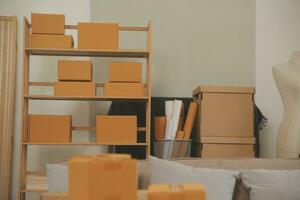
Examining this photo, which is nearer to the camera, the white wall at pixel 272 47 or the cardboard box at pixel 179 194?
the cardboard box at pixel 179 194

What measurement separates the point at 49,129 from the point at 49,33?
68cm

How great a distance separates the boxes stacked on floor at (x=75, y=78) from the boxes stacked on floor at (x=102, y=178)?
2.25 m

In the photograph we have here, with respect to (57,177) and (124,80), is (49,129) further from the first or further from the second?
(57,177)

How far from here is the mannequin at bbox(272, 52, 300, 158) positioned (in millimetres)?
2486

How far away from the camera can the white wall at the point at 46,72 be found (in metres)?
3.30

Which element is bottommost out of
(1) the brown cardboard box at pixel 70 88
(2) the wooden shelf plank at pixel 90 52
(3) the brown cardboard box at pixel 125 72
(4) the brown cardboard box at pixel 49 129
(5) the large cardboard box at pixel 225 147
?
(5) the large cardboard box at pixel 225 147

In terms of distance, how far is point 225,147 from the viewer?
2895 mm

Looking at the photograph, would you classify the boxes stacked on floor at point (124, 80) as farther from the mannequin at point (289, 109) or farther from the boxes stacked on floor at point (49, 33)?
the mannequin at point (289, 109)

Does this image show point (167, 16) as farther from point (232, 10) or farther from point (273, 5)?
point (273, 5)

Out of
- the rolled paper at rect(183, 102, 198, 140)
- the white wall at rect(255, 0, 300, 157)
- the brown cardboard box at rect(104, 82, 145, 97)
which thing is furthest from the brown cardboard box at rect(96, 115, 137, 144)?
the white wall at rect(255, 0, 300, 157)

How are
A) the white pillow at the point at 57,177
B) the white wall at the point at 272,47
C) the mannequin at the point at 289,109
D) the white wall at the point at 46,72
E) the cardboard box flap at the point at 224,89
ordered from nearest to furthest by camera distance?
the white pillow at the point at 57,177, the mannequin at the point at 289,109, the cardboard box flap at the point at 224,89, the white wall at the point at 46,72, the white wall at the point at 272,47

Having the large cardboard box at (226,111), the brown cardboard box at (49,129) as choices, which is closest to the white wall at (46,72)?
the brown cardboard box at (49,129)

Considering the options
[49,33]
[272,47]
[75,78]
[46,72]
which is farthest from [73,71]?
[272,47]

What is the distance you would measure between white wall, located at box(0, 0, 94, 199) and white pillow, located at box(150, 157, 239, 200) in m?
1.56
